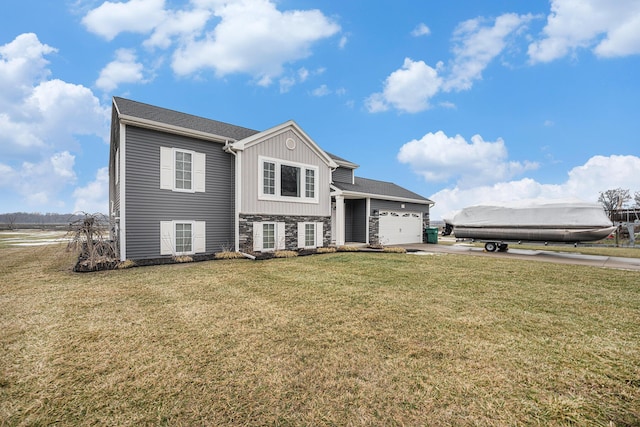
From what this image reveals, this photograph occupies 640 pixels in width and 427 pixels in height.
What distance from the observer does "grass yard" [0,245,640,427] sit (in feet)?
7.30

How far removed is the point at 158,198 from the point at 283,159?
5.45 metres

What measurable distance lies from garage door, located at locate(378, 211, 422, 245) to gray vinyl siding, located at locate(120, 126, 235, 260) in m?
9.62

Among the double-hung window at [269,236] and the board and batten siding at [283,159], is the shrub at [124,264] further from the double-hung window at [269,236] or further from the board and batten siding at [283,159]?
the double-hung window at [269,236]

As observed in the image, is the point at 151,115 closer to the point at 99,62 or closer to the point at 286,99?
the point at 99,62

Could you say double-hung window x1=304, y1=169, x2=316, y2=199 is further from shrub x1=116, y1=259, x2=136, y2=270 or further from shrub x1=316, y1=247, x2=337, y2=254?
shrub x1=116, y1=259, x2=136, y2=270

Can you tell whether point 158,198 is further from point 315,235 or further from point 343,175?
point 343,175

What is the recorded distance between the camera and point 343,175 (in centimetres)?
1855

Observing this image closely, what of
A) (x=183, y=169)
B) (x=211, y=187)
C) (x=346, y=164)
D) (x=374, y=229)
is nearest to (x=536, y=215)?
(x=374, y=229)

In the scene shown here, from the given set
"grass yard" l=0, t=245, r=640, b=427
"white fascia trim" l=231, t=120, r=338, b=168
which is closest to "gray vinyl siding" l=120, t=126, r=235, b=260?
"white fascia trim" l=231, t=120, r=338, b=168

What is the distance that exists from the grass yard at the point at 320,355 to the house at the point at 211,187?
14.4 ft

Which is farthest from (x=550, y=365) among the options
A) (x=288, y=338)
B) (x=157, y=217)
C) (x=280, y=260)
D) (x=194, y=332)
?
(x=157, y=217)

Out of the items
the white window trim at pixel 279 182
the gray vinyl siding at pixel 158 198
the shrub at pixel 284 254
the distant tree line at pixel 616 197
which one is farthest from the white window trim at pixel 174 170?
the distant tree line at pixel 616 197

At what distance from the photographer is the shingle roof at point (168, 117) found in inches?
409

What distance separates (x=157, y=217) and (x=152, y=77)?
8751mm
